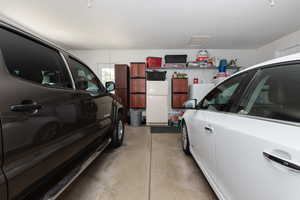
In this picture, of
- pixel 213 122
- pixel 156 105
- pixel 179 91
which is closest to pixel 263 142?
pixel 213 122

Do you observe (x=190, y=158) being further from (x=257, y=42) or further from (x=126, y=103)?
(x=257, y=42)

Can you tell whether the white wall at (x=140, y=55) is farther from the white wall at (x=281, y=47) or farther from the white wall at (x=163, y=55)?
the white wall at (x=281, y=47)

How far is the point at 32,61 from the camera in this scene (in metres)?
0.96

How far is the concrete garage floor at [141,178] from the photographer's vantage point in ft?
4.37

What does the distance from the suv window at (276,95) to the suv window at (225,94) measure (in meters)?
0.14

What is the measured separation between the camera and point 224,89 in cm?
142

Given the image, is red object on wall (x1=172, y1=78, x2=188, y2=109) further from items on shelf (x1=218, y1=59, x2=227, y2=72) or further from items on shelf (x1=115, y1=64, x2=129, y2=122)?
items on shelf (x1=115, y1=64, x2=129, y2=122)

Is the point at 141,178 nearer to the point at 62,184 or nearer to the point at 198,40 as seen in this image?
the point at 62,184

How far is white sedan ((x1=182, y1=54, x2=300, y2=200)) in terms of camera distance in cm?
56

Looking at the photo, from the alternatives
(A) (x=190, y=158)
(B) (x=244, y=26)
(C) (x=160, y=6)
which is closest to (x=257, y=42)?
(B) (x=244, y=26)

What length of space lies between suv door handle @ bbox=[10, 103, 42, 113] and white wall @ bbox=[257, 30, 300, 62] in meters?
5.42

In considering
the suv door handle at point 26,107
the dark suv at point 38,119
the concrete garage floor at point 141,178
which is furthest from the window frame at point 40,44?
the concrete garage floor at point 141,178

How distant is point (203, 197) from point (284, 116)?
43.9 inches

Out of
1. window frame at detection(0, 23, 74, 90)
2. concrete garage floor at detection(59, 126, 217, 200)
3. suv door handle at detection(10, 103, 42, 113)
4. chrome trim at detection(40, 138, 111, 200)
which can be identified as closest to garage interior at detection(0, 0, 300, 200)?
concrete garage floor at detection(59, 126, 217, 200)
